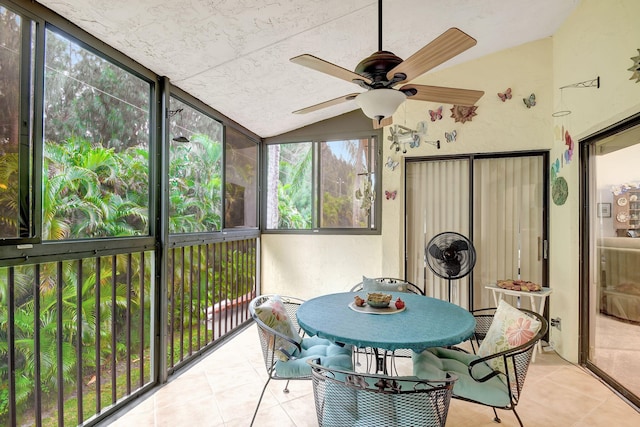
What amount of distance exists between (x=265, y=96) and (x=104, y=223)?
187cm

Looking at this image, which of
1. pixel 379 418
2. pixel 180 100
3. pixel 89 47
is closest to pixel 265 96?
pixel 180 100

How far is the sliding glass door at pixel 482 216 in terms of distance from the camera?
3658 mm

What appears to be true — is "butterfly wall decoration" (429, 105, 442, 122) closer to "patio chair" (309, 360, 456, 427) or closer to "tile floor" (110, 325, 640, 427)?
"tile floor" (110, 325, 640, 427)

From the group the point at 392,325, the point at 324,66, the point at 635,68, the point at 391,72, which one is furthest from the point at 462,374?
the point at 635,68

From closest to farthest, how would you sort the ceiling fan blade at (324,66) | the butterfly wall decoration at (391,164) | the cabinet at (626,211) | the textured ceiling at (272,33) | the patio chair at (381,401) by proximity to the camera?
the patio chair at (381,401), the ceiling fan blade at (324,66), the textured ceiling at (272,33), the cabinet at (626,211), the butterfly wall decoration at (391,164)

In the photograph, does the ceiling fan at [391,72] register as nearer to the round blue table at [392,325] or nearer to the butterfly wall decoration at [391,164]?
the round blue table at [392,325]

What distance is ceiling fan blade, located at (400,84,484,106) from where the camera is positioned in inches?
71.8

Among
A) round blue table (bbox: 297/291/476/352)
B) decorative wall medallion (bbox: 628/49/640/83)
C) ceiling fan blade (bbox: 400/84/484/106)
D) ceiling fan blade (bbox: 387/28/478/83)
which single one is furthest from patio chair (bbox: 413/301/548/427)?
decorative wall medallion (bbox: 628/49/640/83)

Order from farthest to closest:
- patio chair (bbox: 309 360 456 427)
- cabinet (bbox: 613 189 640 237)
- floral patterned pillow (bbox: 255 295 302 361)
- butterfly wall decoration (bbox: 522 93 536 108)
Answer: butterfly wall decoration (bbox: 522 93 536 108), cabinet (bbox: 613 189 640 237), floral patterned pillow (bbox: 255 295 302 361), patio chair (bbox: 309 360 456 427)

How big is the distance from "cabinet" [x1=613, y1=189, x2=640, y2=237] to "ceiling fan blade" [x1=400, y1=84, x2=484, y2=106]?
159 cm

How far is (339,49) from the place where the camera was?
2783mm

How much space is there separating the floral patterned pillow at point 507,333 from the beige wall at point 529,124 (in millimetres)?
1624

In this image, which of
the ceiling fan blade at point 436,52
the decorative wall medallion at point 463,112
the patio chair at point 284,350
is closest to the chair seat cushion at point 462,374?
the patio chair at point 284,350

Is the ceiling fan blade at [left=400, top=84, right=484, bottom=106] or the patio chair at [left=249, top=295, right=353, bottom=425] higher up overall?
the ceiling fan blade at [left=400, top=84, right=484, bottom=106]
